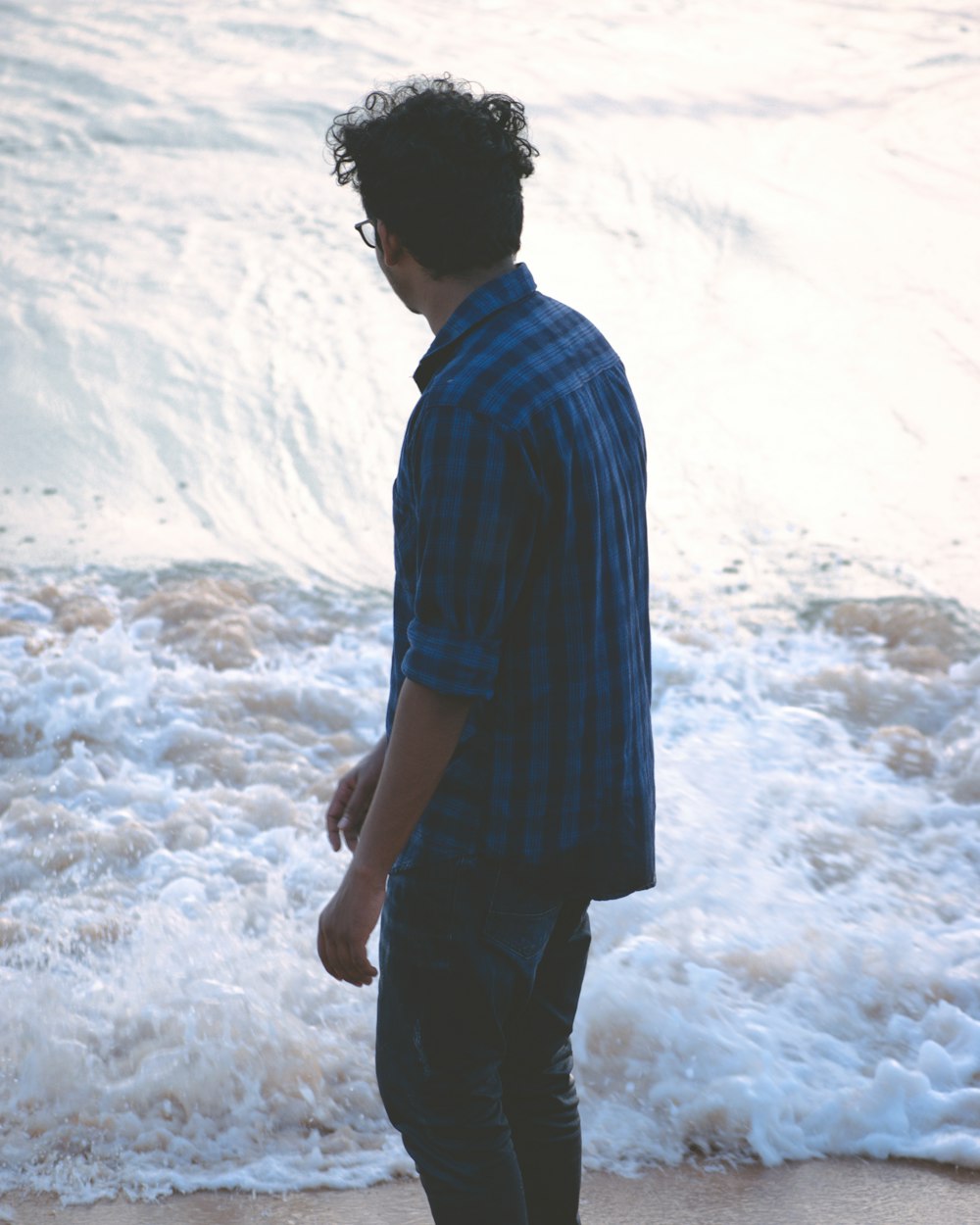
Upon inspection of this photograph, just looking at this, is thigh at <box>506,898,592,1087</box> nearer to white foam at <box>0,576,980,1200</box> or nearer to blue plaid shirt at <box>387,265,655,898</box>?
blue plaid shirt at <box>387,265,655,898</box>

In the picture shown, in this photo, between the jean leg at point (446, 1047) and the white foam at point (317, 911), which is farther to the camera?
the white foam at point (317, 911)

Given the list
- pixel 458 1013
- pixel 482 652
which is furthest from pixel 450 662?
pixel 458 1013

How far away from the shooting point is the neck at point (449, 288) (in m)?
1.48

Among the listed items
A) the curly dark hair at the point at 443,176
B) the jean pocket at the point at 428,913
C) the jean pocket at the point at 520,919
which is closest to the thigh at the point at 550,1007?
the jean pocket at the point at 520,919

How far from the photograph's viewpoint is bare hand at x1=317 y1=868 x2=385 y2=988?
1.45 metres

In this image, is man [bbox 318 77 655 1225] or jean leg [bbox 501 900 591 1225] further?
jean leg [bbox 501 900 591 1225]

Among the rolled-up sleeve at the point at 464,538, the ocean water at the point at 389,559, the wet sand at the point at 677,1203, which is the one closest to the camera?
the rolled-up sleeve at the point at 464,538

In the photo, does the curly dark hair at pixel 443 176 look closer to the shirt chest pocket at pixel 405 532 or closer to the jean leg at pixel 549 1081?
the shirt chest pocket at pixel 405 532

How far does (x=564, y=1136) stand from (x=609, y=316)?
23.6 ft

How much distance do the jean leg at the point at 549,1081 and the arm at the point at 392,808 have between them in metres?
0.28

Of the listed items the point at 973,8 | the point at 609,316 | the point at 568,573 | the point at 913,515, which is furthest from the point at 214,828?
the point at 973,8

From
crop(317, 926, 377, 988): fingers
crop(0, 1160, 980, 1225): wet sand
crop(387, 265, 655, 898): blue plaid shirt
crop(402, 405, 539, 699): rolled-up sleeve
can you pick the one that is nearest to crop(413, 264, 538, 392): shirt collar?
crop(387, 265, 655, 898): blue plaid shirt

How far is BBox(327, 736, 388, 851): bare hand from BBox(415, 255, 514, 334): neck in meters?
0.57

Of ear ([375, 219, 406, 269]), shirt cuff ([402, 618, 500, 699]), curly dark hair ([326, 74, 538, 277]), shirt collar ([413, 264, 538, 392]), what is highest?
curly dark hair ([326, 74, 538, 277])
